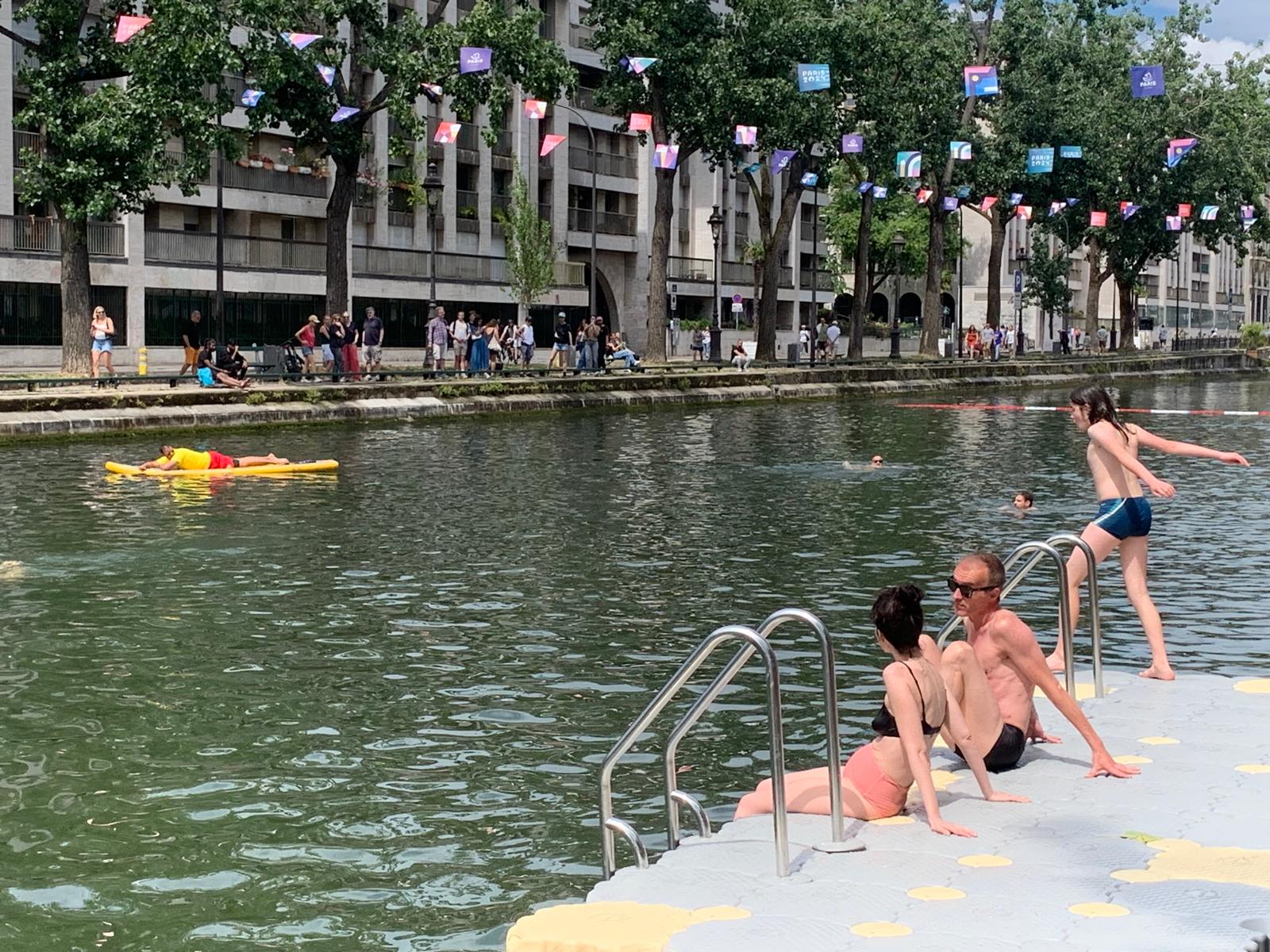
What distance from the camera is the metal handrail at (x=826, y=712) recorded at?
23.5 ft

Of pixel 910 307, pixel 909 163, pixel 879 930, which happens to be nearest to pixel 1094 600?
pixel 879 930

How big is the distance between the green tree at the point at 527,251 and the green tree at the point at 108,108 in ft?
91.8

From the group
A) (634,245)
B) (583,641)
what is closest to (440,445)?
(583,641)

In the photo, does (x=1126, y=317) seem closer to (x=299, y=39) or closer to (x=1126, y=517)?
(x=299, y=39)

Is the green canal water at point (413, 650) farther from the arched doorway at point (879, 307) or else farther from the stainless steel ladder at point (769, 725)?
the arched doorway at point (879, 307)

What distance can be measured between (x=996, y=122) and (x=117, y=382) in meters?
42.9

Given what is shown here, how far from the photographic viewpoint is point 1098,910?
256 inches

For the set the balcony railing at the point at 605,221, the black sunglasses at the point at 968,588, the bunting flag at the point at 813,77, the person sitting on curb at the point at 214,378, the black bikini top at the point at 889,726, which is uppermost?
the bunting flag at the point at 813,77

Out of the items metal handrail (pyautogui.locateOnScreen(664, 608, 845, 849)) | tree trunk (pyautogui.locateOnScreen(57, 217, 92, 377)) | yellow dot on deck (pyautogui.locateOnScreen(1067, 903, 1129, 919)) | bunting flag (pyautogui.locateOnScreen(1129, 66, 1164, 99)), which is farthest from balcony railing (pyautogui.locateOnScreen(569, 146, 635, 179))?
yellow dot on deck (pyautogui.locateOnScreen(1067, 903, 1129, 919))

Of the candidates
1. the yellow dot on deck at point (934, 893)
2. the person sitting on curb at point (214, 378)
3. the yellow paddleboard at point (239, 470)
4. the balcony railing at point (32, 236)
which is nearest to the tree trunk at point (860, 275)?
the balcony railing at point (32, 236)

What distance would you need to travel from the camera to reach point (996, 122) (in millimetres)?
72250

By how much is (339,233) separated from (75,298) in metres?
7.12

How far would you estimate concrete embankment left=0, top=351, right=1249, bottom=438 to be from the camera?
33812 millimetres

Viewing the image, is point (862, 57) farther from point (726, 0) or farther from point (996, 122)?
point (996, 122)
